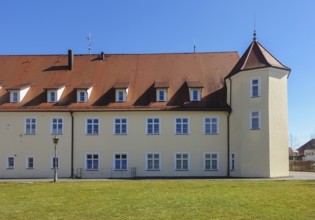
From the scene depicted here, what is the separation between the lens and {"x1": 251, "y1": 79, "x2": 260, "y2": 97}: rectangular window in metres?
33.2

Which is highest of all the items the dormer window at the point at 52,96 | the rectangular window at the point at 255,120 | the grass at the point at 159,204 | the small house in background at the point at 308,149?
the dormer window at the point at 52,96

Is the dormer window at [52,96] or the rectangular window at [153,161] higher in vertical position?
the dormer window at [52,96]

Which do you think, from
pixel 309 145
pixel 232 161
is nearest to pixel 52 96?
pixel 232 161

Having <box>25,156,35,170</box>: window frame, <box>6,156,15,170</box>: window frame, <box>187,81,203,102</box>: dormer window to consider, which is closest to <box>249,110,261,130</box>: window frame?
<box>187,81,203,102</box>: dormer window

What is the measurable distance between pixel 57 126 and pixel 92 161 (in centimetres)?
394

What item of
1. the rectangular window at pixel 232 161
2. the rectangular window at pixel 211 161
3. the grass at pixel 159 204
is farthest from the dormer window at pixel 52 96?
the grass at pixel 159 204

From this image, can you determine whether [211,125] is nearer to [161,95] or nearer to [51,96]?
[161,95]

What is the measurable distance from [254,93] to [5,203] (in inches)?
845

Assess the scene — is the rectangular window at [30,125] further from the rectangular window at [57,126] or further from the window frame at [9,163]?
the window frame at [9,163]

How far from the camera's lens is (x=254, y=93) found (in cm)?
3344

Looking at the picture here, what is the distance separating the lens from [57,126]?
35.5 meters

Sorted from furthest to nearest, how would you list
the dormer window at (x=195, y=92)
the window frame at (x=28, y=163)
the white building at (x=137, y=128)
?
the dormer window at (x=195, y=92), the window frame at (x=28, y=163), the white building at (x=137, y=128)

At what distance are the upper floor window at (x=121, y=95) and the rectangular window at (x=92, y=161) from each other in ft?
15.8

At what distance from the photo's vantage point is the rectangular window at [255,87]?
33.2 metres
